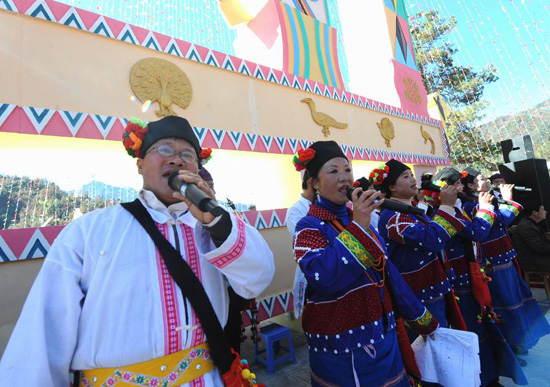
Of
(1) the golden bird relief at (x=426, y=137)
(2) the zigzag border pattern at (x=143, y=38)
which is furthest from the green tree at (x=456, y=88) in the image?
(2) the zigzag border pattern at (x=143, y=38)

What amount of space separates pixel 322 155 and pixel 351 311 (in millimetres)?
925

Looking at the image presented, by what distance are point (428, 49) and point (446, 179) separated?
1952cm

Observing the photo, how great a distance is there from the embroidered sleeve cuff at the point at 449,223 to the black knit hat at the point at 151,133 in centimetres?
186

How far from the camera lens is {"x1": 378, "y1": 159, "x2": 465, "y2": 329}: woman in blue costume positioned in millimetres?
2204

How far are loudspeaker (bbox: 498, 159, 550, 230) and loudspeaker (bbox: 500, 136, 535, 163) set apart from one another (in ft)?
0.80

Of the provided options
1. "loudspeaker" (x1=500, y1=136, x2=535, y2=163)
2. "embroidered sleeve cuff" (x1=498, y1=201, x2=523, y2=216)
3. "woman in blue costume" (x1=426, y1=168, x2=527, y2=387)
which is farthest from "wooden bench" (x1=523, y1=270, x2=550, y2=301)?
"woman in blue costume" (x1=426, y1=168, x2=527, y2=387)

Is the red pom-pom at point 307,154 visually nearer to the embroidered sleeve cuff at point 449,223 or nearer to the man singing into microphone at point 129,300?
the man singing into microphone at point 129,300

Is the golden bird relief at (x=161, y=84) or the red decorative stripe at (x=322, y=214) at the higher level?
the golden bird relief at (x=161, y=84)

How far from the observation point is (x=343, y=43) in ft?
29.8

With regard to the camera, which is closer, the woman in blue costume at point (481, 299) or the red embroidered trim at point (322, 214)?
the red embroidered trim at point (322, 214)

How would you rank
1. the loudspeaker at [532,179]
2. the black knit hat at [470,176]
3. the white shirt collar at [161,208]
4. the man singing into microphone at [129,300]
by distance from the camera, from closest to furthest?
the man singing into microphone at [129,300], the white shirt collar at [161,208], the black knit hat at [470,176], the loudspeaker at [532,179]

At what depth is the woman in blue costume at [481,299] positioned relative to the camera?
270 cm

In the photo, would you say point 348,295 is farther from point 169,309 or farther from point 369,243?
point 169,309

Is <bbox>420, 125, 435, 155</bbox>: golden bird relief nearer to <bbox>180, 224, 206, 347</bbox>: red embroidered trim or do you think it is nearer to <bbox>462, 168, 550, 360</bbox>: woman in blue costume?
<bbox>462, 168, 550, 360</bbox>: woman in blue costume
